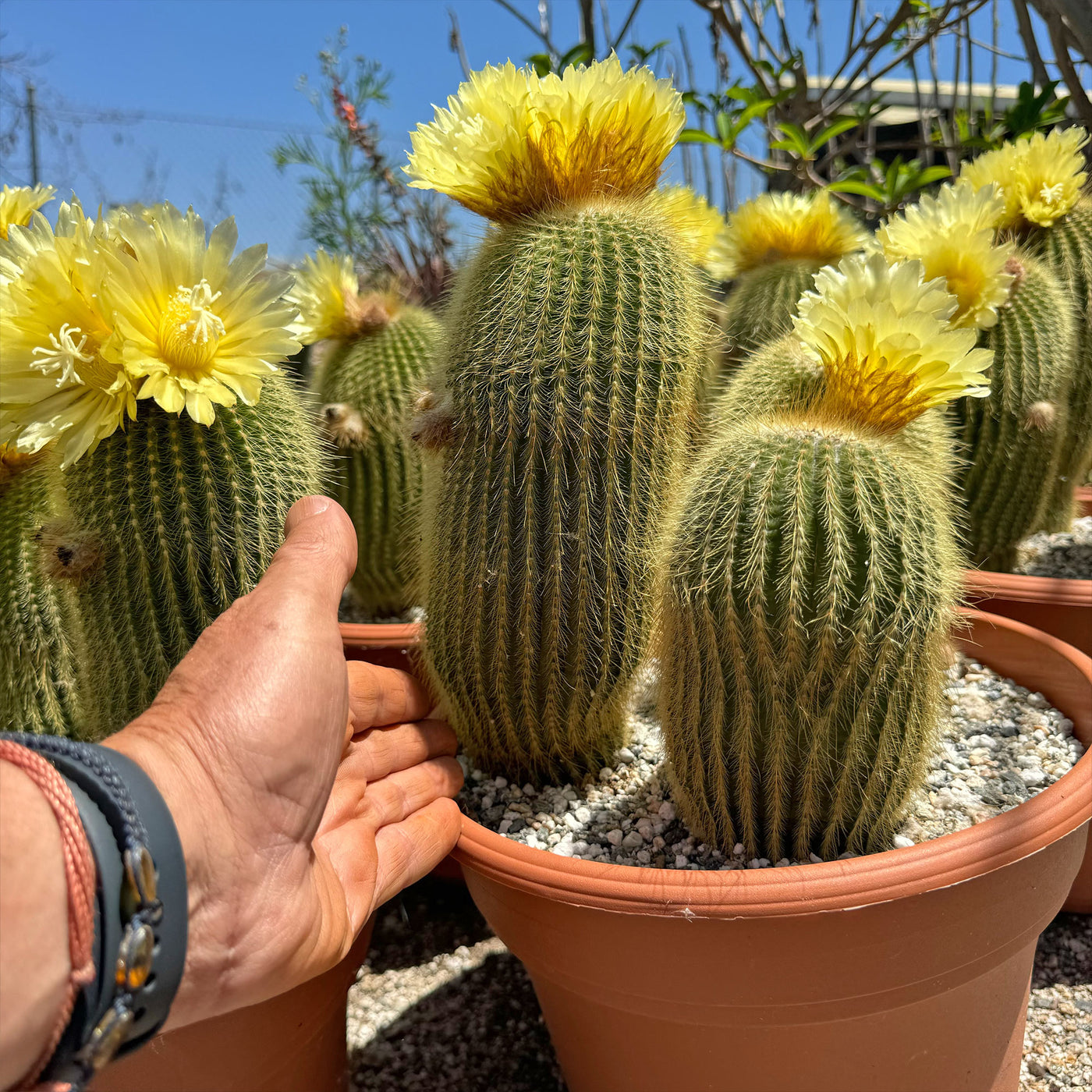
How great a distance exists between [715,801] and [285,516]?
52 centimetres

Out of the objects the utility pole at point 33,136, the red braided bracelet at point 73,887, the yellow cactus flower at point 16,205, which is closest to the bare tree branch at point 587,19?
the yellow cactus flower at point 16,205

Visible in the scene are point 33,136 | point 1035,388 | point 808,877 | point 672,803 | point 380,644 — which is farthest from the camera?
point 33,136

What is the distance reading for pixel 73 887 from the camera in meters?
0.51

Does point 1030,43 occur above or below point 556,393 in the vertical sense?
above

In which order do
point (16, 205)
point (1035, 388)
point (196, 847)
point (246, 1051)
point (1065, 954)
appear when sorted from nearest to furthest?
point (196, 847)
point (246, 1051)
point (16, 205)
point (1065, 954)
point (1035, 388)

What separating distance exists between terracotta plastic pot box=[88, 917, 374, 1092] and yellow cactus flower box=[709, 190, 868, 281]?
4.03 ft

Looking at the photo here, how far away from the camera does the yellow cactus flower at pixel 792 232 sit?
148cm

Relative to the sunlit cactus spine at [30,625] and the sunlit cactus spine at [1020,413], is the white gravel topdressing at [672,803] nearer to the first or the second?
the sunlit cactus spine at [1020,413]

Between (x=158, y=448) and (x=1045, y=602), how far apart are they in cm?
124

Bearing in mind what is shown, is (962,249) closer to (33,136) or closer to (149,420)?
(149,420)

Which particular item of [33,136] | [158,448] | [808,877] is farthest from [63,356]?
[33,136]

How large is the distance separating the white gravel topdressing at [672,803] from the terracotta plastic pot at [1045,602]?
20cm

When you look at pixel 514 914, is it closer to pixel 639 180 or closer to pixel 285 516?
pixel 285 516

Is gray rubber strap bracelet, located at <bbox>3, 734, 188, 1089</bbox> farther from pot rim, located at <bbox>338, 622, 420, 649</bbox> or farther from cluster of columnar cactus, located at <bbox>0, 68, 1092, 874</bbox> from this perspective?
pot rim, located at <bbox>338, 622, 420, 649</bbox>
